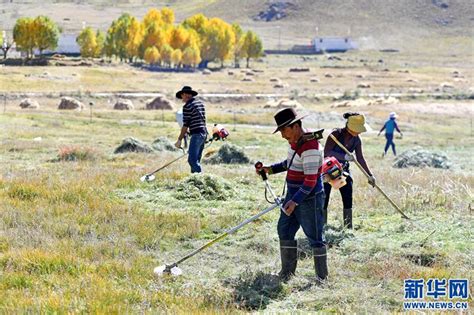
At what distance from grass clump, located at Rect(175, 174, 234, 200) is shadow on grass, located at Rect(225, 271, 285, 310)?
4.58 meters

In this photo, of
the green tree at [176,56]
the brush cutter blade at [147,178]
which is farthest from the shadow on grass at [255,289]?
the green tree at [176,56]

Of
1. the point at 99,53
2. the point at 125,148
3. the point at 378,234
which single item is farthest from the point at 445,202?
the point at 99,53

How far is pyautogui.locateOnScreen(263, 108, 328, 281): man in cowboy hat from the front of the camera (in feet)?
24.1

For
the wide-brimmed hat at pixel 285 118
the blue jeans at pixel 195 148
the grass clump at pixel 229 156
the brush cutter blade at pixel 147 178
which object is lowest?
the grass clump at pixel 229 156

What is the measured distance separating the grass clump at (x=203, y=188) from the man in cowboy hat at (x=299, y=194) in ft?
15.1

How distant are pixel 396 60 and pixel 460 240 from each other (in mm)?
170214

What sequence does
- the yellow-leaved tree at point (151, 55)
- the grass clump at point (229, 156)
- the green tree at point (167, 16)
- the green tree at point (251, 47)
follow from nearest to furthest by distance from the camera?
the grass clump at point (229, 156) < the yellow-leaved tree at point (151, 55) < the green tree at point (251, 47) < the green tree at point (167, 16)

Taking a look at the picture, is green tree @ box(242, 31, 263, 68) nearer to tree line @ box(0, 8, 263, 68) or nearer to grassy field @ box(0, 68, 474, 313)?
tree line @ box(0, 8, 263, 68)

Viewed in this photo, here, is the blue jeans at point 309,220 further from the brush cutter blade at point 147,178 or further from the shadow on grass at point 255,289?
the brush cutter blade at point 147,178

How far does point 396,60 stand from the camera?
174m

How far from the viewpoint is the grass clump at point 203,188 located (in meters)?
12.4

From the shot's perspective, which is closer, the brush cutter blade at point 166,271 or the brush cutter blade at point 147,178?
the brush cutter blade at point 166,271

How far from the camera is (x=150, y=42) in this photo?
388ft

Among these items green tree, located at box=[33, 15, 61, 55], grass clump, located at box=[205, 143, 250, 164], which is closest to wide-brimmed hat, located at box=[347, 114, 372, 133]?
grass clump, located at box=[205, 143, 250, 164]
